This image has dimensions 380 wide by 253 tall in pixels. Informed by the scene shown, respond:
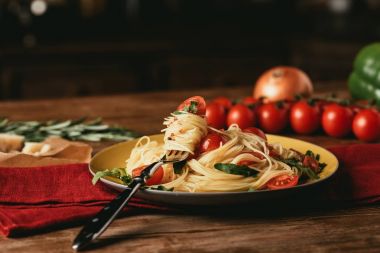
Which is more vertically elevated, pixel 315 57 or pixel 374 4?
pixel 374 4

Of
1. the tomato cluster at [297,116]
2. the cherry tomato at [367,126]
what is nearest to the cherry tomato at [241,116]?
the tomato cluster at [297,116]

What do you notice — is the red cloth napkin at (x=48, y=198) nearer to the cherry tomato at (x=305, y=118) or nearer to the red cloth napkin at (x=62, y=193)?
the red cloth napkin at (x=62, y=193)

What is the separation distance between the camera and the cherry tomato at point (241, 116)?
2164mm

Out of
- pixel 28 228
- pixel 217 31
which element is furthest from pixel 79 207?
pixel 217 31

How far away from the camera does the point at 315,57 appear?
559 cm

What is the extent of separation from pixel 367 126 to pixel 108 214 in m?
1.17

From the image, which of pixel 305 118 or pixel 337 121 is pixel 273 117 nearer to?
pixel 305 118

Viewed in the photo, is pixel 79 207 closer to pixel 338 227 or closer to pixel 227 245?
→ pixel 227 245

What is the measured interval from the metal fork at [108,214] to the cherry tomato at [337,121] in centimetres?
93

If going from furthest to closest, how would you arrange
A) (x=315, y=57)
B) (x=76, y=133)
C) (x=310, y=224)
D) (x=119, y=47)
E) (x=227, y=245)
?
(x=315, y=57)
(x=119, y=47)
(x=76, y=133)
(x=310, y=224)
(x=227, y=245)

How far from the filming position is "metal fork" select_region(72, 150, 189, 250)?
112 centimetres

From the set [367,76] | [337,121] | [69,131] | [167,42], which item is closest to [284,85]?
[367,76]

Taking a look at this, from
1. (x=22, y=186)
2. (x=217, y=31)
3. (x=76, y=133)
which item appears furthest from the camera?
(x=217, y=31)

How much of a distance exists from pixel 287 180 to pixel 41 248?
55 centimetres
